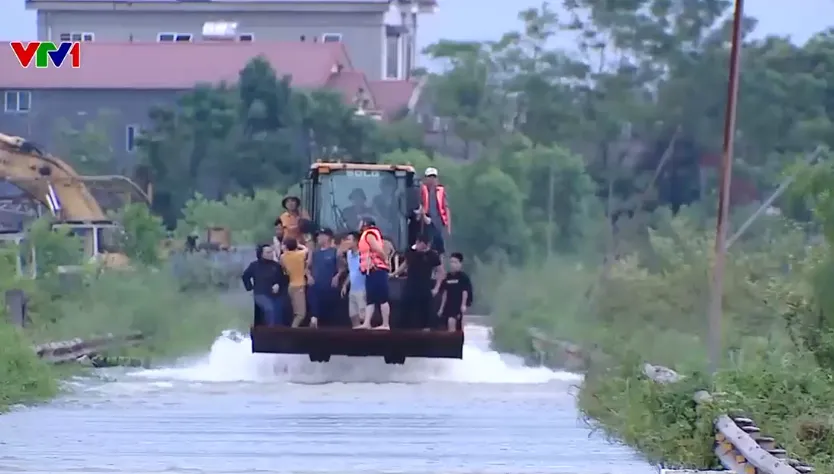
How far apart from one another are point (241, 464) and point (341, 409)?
615cm

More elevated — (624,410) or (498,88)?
(498,88)

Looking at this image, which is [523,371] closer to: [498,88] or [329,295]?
[329,295]

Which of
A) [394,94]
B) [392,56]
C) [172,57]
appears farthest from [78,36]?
[392,56]

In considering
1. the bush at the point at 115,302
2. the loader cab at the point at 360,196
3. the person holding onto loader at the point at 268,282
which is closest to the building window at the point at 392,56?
the bush at the point at 115,302

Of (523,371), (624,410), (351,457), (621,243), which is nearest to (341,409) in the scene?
(624,410)

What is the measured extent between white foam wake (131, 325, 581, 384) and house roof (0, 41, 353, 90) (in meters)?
39.0

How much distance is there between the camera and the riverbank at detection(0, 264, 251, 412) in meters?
34.2

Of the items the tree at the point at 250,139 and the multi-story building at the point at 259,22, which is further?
the multi-story building at the point at 259,22

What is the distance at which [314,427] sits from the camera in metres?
17.1

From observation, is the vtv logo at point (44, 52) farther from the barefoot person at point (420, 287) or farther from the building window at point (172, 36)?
the barefoot person at point (420, 287)

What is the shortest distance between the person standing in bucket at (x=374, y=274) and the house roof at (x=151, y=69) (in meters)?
41.5

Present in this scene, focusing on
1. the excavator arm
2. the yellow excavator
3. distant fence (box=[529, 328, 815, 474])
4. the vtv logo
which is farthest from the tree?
distant fence (box=[529, 328, 815, 474])

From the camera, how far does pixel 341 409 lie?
19828 mm

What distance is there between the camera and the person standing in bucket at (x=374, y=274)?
26578mm
